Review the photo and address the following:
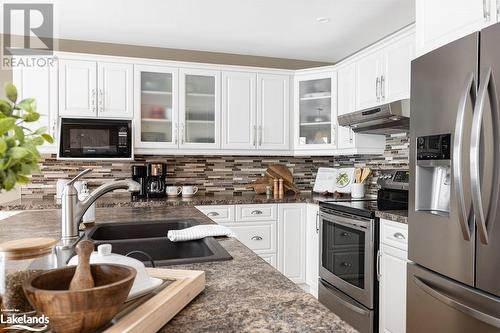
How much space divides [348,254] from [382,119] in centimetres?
107

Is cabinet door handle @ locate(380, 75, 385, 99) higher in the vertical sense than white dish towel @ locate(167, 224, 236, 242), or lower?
higher

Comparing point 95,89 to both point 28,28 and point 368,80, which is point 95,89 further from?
point 368,80

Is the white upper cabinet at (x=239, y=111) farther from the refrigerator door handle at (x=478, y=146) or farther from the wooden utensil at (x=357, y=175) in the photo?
the refrigerator door handle at (x=478, y=146)

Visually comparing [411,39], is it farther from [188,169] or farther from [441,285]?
[188,169]

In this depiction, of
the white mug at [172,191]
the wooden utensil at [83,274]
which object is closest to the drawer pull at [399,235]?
the wooden utensil at [83,274]

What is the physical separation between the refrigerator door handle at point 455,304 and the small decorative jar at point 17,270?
1.61 meters

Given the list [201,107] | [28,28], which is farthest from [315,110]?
[28,28]

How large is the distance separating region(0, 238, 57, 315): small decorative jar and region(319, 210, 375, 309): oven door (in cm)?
216

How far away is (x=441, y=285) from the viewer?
1.70 m

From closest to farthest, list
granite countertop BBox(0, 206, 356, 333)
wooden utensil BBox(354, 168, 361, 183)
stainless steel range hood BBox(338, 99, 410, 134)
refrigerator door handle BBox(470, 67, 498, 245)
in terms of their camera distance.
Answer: granite countertop BBox(0, 206, 356, 333) < refrigerator door handle BBox(470, 67, 498, 245) < stainless steel range hood BBox(338, 99, 410, 134) < wooden utensil BBox(354, 168, 361, 183)

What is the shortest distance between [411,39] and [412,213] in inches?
59.4

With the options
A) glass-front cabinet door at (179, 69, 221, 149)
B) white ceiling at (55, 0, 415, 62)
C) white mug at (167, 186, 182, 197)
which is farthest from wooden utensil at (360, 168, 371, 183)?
white mug at (167, 186, 182, 197)

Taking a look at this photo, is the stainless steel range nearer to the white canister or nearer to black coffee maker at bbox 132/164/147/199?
the white canister

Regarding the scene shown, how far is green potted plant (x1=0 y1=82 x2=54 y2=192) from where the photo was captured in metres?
0.54
